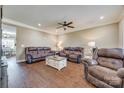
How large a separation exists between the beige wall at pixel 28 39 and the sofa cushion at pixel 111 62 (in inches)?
185

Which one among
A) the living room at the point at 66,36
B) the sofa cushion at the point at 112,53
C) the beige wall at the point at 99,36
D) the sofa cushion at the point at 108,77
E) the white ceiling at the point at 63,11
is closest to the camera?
the sofa cushion at the point at 108,77

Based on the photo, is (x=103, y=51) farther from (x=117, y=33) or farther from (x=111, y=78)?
(x=117, y=33)

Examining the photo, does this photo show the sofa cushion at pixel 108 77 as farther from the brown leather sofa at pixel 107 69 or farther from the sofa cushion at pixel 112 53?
the sofa cushion at pixel 112 53

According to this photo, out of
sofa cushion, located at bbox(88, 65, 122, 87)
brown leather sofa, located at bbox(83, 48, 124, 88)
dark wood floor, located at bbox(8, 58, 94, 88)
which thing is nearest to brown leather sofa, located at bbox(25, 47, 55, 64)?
dark wood floor, located at bbox(8, 58, 94, 88)

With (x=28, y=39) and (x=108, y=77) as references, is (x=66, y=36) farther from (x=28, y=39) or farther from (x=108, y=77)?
A: (x=108, y=77)

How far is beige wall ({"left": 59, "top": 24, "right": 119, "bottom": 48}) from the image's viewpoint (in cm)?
440

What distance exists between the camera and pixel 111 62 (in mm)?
2418

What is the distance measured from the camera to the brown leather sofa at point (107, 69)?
5.50ft

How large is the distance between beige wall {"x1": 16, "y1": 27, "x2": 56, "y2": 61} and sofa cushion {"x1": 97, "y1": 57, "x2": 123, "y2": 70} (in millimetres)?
4701

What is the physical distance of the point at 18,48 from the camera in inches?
193

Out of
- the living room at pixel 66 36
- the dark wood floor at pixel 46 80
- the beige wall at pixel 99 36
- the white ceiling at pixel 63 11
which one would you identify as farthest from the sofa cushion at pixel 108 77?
the beige wall at pixel 99 36

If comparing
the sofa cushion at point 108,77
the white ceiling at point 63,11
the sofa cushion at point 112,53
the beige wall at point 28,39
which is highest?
the white ceiling at point 63,11
